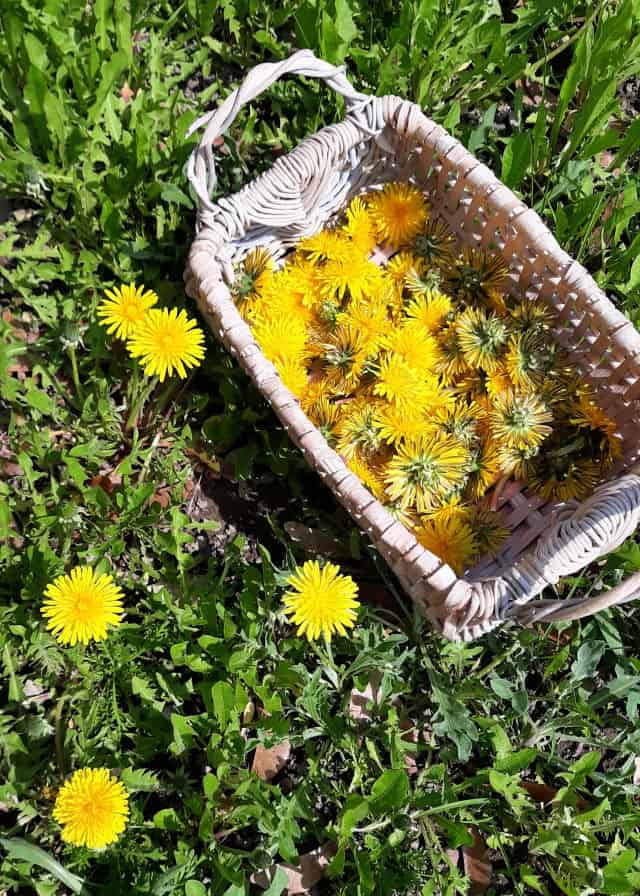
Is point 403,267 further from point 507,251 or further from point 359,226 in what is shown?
point 507,251

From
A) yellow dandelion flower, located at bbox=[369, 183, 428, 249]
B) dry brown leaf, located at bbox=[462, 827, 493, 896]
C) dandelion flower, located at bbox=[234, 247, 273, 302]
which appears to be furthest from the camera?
yellow dandelion flower, located at bbox=[369, 183, 428, 249]

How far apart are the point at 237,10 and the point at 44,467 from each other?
142cm

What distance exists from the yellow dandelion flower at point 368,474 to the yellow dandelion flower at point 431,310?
1.22 feet

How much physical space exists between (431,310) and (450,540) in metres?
0.56

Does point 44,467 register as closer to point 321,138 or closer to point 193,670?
point 193,670

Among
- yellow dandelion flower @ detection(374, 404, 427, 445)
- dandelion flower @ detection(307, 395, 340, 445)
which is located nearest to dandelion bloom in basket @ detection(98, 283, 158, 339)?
dandelion flower @ detection(307, 395, 340, 445)

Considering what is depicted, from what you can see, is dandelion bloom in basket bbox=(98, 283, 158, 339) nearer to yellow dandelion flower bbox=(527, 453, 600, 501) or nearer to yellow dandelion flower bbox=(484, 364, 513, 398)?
yellow dandelion flower bbox=(484, 364, 513, 398)

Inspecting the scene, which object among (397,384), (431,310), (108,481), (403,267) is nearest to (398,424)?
(397,384)

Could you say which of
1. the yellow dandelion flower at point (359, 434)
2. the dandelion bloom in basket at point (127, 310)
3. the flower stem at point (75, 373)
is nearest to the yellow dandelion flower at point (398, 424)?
the yellow dandelion flower at point (359, 434)

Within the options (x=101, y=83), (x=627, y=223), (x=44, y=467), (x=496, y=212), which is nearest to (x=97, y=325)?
(x=44, y=467)

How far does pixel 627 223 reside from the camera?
2338 millimetres

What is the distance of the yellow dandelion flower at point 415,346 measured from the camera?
199cm

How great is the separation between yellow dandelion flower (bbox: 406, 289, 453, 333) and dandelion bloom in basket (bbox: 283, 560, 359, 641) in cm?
75

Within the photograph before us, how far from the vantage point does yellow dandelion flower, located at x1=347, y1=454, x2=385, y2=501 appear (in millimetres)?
1906
